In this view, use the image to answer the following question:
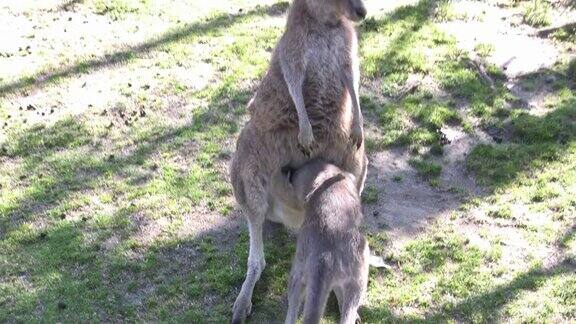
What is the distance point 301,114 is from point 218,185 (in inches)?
58.1

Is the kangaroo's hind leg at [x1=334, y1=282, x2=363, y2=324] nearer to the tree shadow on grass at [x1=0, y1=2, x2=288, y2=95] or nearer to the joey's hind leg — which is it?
the joey's hind leg

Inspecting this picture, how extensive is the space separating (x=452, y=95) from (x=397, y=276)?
8.84 ft

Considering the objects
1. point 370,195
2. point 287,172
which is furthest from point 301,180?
point 370,195

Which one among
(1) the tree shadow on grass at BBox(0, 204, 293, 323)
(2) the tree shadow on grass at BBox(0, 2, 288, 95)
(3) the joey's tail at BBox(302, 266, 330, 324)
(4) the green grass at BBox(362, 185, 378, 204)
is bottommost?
(4) the green grass at BBox(362, 185, 378, 204)

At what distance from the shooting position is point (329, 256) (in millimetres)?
4461

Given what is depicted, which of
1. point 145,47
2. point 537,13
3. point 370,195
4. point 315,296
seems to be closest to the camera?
point 315,296

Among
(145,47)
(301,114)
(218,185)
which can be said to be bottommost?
(218,185)

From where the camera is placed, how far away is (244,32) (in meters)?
8.72

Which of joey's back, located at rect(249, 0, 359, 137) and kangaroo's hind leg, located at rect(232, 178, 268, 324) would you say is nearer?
kangaroo's hind leg, located at rect(232, 178, 268, 324)

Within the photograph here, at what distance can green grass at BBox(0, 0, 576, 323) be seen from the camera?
5.29m

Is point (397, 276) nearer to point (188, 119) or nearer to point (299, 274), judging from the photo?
point (299, 274)

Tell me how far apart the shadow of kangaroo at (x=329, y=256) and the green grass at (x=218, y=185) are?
2.14 feet

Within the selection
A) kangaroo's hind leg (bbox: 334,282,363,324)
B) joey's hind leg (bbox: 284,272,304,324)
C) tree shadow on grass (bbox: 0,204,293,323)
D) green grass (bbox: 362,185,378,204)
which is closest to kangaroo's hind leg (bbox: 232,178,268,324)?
tree shadow on grass (bbox: 0,204,293,323)

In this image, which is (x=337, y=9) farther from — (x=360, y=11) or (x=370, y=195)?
(x=370, y=195)
